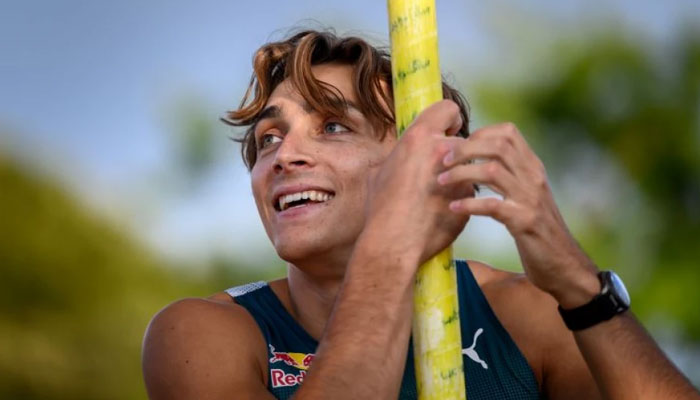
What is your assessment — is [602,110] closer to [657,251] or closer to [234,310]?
[657,251]

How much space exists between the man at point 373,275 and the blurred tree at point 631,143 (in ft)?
35.6

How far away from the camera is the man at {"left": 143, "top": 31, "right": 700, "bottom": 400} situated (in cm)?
212

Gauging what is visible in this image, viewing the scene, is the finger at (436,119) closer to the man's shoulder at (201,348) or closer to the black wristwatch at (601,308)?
the black wristwatch at (601,308)

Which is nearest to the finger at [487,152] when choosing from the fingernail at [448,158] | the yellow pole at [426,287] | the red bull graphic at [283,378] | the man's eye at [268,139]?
the fingernail at [448,158]

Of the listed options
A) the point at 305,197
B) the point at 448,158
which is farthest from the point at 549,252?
the point at 305,197

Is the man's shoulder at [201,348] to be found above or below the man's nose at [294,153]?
below

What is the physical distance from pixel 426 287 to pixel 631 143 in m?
12.6

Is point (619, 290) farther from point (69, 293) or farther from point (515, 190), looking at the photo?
point (69, 293)

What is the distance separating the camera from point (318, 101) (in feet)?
9.64

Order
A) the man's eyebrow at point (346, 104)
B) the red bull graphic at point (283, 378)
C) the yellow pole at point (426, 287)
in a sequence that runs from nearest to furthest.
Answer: the yellow pole at point (426, 287), the red bull graphic at point (283, 378), the man's eyebrow at point (346, 104)

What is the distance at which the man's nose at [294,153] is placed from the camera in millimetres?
2846

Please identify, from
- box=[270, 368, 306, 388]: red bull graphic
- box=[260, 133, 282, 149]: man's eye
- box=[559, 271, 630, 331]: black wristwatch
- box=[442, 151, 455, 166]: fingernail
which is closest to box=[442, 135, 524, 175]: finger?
box=[442, 151, 455, 166]: fingernail

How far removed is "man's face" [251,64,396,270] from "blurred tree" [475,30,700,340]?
10.9 metres

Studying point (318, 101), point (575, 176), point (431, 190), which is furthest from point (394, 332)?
point (575, 176)
